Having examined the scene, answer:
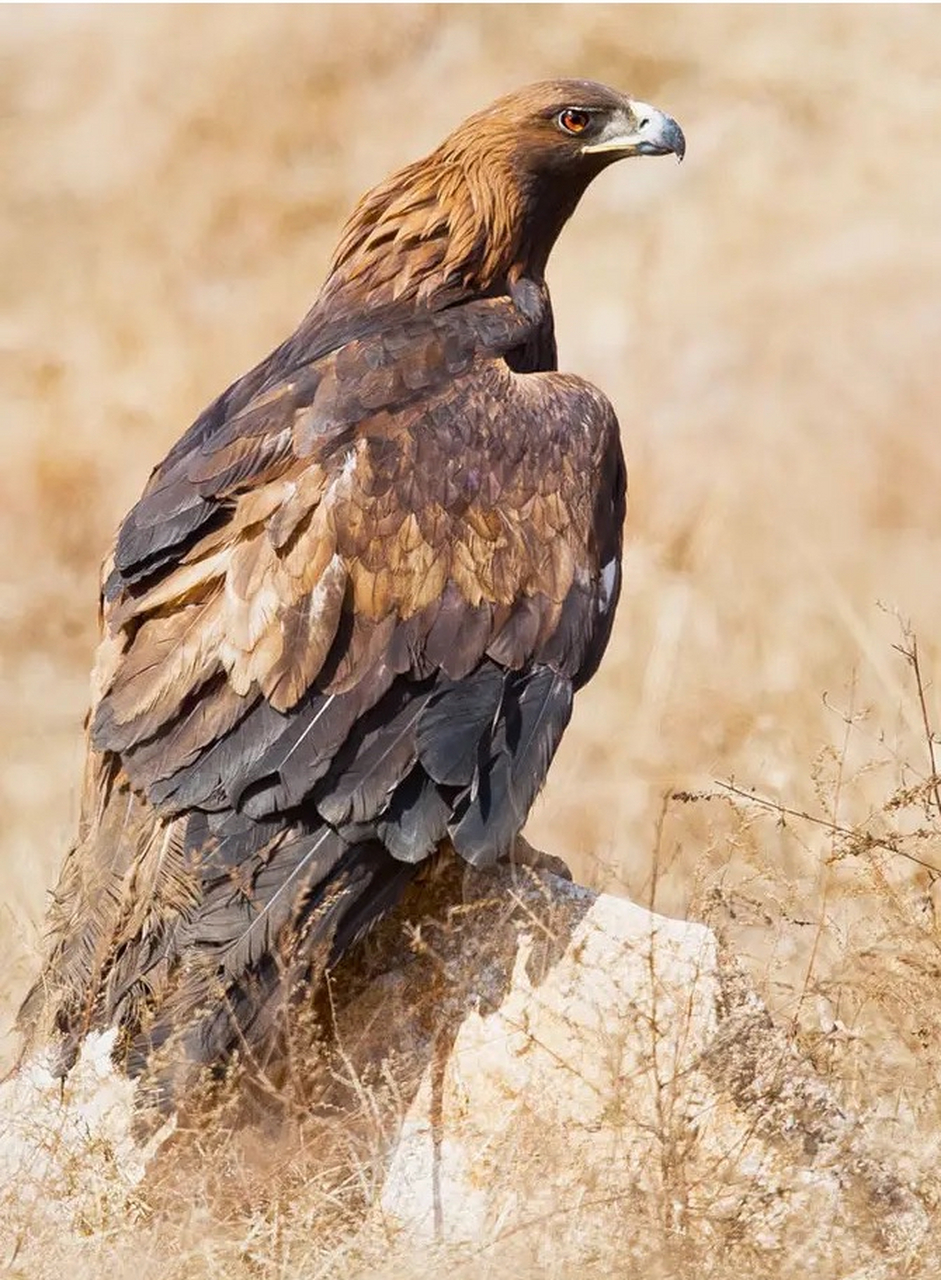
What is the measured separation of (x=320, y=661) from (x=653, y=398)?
25.0 feet

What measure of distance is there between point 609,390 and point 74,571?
3.22 meters

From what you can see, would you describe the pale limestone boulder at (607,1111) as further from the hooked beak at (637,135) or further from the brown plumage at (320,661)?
the hooked beak at (637,135)

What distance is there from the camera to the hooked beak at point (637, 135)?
5.61 metres

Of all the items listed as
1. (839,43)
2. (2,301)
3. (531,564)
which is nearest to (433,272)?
(531,564)

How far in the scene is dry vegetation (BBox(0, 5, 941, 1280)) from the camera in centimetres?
461

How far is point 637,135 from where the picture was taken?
221 inches

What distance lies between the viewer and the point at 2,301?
46.4 feet

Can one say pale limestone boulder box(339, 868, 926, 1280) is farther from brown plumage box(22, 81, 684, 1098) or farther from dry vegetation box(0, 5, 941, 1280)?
brown plumage box(22, 81, 684, 1098)

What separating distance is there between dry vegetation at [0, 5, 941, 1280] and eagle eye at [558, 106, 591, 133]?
1640 millimetres

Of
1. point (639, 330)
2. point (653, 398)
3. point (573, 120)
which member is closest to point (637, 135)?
point (573, 120)

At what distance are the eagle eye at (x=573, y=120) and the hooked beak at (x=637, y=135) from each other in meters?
0.05

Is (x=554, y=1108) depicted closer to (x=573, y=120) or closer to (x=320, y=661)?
(x=320, y=661)

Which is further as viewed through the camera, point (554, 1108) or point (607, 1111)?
point (554, 1108)

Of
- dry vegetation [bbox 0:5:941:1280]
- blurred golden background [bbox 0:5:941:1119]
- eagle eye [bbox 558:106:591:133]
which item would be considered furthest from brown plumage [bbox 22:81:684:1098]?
blurred golden background [bbox 0:5:941:1119]
